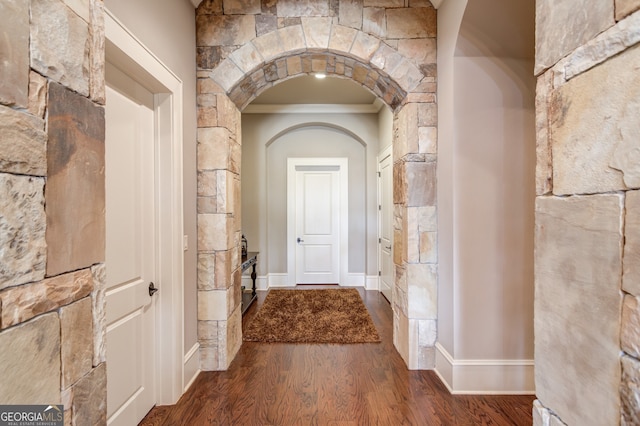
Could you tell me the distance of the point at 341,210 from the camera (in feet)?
16.3

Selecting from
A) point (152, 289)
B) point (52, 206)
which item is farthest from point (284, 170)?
point (52, 206)

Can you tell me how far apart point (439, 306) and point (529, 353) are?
63 centimetres

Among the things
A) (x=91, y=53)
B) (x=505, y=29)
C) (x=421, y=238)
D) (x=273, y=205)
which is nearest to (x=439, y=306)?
(x=421, y=238)

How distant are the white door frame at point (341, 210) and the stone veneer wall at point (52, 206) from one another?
159 inches

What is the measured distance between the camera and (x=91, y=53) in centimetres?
83

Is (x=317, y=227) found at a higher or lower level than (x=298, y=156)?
lower

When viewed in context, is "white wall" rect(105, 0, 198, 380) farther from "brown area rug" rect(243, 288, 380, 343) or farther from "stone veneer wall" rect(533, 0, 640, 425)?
"stone veneer wall" rect(533, 0, 640, 425)

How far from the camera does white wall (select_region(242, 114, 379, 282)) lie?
15.3 ft

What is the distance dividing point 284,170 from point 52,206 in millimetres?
4271

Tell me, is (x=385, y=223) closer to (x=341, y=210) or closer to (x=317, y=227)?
(x=341, y=210)

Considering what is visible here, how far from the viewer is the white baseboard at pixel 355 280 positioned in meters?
4.89

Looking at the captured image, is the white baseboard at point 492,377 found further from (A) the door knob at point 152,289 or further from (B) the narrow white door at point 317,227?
(B) the narrow white door at point 317,227

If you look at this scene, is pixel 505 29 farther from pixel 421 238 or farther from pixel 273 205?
pixel 273 205

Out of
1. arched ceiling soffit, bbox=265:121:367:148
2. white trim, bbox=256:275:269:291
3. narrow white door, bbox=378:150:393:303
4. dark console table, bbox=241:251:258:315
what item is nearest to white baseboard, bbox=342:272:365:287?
narrow white door, bbox=378:150:393:303
